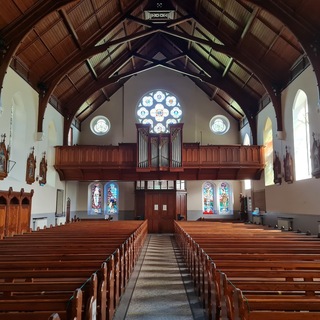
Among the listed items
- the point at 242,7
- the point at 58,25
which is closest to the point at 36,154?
the point at 58,25

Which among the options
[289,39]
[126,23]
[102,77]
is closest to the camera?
[289,39]

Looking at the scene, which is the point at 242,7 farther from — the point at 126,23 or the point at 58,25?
the point at 58,25

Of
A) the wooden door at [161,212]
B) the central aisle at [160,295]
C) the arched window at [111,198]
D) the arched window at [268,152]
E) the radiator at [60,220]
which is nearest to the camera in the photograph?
the central aisle at [160,295]

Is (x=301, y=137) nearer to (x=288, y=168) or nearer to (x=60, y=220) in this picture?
(x=288, y=168)

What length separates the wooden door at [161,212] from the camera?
19.8 metres

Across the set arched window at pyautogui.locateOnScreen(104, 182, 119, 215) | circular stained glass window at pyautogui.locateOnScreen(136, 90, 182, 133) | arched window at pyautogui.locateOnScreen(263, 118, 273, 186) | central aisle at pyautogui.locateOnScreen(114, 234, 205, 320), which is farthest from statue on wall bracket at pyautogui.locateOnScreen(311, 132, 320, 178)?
arched window at pyautogui.locateOnScreen(104, 182, 119, 215)

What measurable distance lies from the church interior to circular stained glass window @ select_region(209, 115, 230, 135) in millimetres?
68

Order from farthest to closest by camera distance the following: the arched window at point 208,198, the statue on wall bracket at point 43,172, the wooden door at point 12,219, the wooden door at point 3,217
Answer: the arched window at point 208,198 < the statue on wall bracket at point 43,172 < the wooden door at point 12,219 < the wooden door at point 3,217

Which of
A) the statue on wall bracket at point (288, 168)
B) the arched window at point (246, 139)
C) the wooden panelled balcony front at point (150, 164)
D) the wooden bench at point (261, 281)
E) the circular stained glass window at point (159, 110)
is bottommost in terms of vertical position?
the wooden bench at point (261, 281)

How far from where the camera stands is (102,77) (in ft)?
56.9

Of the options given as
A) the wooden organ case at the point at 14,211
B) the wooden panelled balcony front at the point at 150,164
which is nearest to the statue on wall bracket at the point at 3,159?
the wooden organ case at the point at 14,211

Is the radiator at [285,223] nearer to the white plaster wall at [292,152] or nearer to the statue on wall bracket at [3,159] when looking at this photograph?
the white plaster wall at [292,152]

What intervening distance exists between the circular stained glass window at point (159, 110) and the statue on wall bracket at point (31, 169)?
9.25m

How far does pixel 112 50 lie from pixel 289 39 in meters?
8.85
